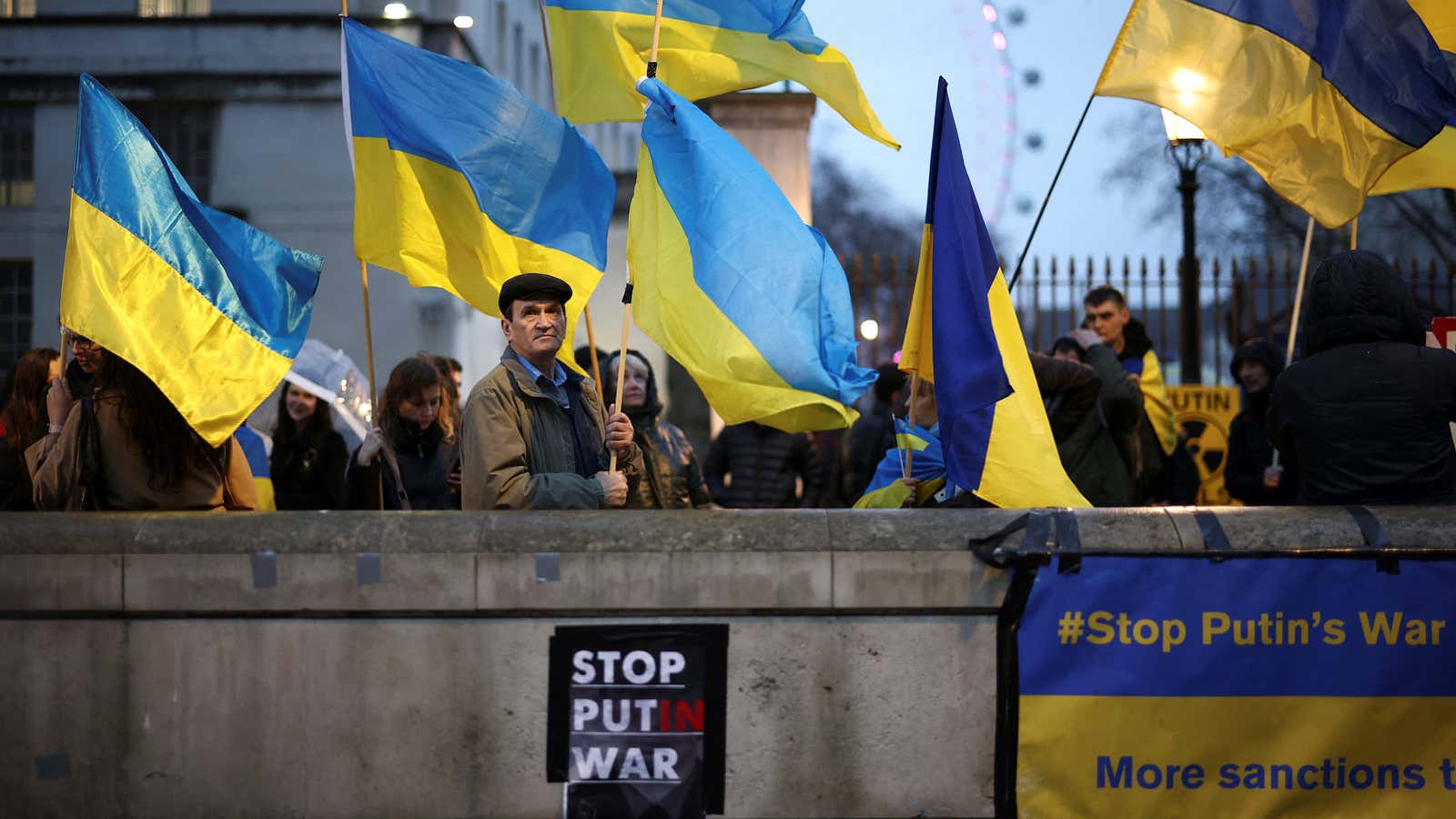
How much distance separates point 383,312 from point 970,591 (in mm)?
20154

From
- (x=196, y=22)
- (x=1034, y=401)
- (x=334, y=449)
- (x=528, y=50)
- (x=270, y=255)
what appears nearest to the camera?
(x=1034, y=401)

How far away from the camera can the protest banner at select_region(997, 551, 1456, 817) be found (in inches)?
189

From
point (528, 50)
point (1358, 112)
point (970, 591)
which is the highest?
point (528, 50)

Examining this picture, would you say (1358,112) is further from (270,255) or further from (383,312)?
(383,312)

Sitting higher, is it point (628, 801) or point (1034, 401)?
point (1034, 401)

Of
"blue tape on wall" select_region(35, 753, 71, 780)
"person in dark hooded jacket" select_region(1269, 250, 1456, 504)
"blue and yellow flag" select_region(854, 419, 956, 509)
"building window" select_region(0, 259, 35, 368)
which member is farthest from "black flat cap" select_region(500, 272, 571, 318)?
"building window" select_region(0, 259, 35, 368)

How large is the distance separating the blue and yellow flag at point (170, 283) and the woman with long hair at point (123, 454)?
164 mm

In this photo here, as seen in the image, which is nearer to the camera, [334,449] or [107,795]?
[107,795]

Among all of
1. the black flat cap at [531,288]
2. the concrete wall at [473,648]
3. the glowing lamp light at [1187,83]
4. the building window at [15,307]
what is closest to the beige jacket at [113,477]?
the concrete wall at [473,648]

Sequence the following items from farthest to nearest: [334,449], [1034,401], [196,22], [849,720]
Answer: [196,22] < [334,449] < [1034,401] < [849,720]

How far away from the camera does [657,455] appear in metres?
7.42

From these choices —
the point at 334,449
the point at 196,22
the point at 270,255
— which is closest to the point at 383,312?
the point at 196,22

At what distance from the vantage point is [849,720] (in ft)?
15.7

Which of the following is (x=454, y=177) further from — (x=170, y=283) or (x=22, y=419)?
(x=22, y=419)
